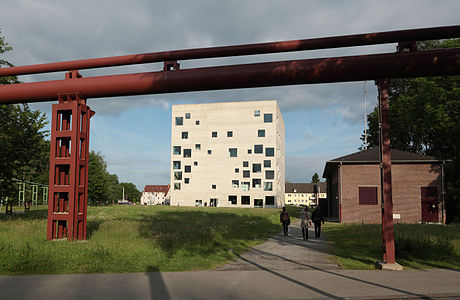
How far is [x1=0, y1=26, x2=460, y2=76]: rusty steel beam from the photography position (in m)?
8.49

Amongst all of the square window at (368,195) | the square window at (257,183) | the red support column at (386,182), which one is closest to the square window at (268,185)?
the square window at (257,183)

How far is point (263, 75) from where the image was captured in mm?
9266

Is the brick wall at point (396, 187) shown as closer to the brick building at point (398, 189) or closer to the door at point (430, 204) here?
the brick building at point (398, 189)

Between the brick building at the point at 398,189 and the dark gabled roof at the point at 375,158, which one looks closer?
the brick building at the point at 398,189

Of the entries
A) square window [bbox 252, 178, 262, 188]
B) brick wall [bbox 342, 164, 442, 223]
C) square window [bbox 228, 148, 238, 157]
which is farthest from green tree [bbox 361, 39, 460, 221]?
square window [bbox 228, 148, 238, 157]

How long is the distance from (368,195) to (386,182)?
21.4 metres

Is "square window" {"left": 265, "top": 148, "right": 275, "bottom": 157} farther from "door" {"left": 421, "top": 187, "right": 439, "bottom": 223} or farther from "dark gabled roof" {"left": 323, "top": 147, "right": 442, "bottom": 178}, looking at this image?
"door" {"left": 421, "top": 187, "right": 439, "bottom": 223}

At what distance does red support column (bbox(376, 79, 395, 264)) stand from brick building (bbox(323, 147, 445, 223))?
20.6 metres

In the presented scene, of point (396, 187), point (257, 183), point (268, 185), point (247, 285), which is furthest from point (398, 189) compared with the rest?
point (257, 183)

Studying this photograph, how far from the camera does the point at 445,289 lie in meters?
6.89

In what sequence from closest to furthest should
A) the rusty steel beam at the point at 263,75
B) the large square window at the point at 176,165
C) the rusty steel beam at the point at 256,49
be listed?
the rusty steel beam at the point at 256,49 < the rusty steel beam at the point at 263,75 < the large square window at the point at 176,165

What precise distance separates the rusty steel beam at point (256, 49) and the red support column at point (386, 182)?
3.86 feet

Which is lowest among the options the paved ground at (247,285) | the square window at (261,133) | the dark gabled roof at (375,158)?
the paved ground at (247,285)

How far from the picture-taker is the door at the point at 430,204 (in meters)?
28.2
